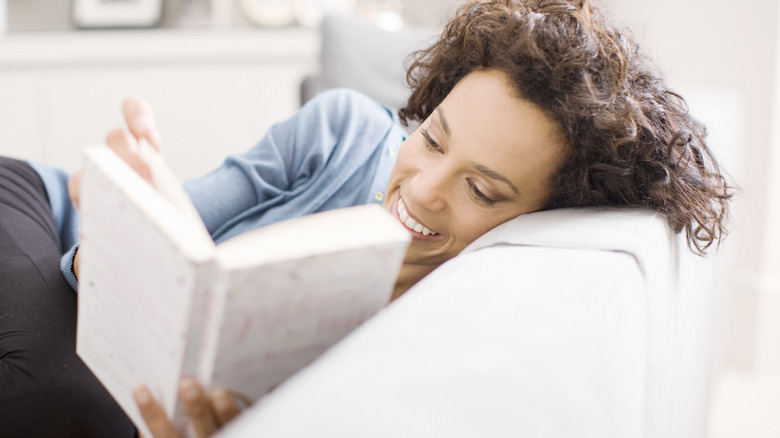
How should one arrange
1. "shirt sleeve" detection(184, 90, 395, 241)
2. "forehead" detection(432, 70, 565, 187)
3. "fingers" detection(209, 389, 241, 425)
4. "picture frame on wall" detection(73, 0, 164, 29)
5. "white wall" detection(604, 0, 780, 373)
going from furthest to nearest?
"picture frame on wall" detection(73, 0, 164, 29) < "white wall" detection(604, 0, 780, 373) < "shirt sleeve" detection(184, 90, 395, 241) < "forehead" detection(432, 70, 565, 187) < "fingers" detection(209, 389, 241, 425)

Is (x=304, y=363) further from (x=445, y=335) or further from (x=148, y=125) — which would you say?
(x=148, y=125)

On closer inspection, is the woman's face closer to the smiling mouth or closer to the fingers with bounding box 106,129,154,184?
the smiling mouth

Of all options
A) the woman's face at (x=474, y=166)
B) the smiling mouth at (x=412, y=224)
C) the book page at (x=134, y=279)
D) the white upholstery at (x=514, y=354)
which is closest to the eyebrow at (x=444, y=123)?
the woman's face at (x=474, y=166)

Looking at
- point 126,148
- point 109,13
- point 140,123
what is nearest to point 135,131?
point 140,123

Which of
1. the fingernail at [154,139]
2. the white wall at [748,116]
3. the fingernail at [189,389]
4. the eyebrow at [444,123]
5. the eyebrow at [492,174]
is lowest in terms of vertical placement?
the white wall at [748,116]

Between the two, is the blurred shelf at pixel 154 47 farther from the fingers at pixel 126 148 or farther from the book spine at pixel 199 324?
the book spine at pixel 199 324

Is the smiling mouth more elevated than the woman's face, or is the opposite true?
the woman's face

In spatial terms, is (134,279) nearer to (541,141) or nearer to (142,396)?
(142,396)

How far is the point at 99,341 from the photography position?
21.5 inches

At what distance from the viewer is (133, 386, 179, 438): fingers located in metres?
0.48

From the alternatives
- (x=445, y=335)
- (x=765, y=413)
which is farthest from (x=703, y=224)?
(x=765, y=413)

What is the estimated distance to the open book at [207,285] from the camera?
1.36 feet

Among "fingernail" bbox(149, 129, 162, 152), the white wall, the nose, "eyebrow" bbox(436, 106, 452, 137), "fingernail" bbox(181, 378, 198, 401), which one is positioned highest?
"eyebrow" bbox(436, 106, 452, 137)

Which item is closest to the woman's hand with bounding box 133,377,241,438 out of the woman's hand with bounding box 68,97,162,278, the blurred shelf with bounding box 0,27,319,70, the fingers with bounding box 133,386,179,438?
the fingers with bounding box 133,386,179,438
